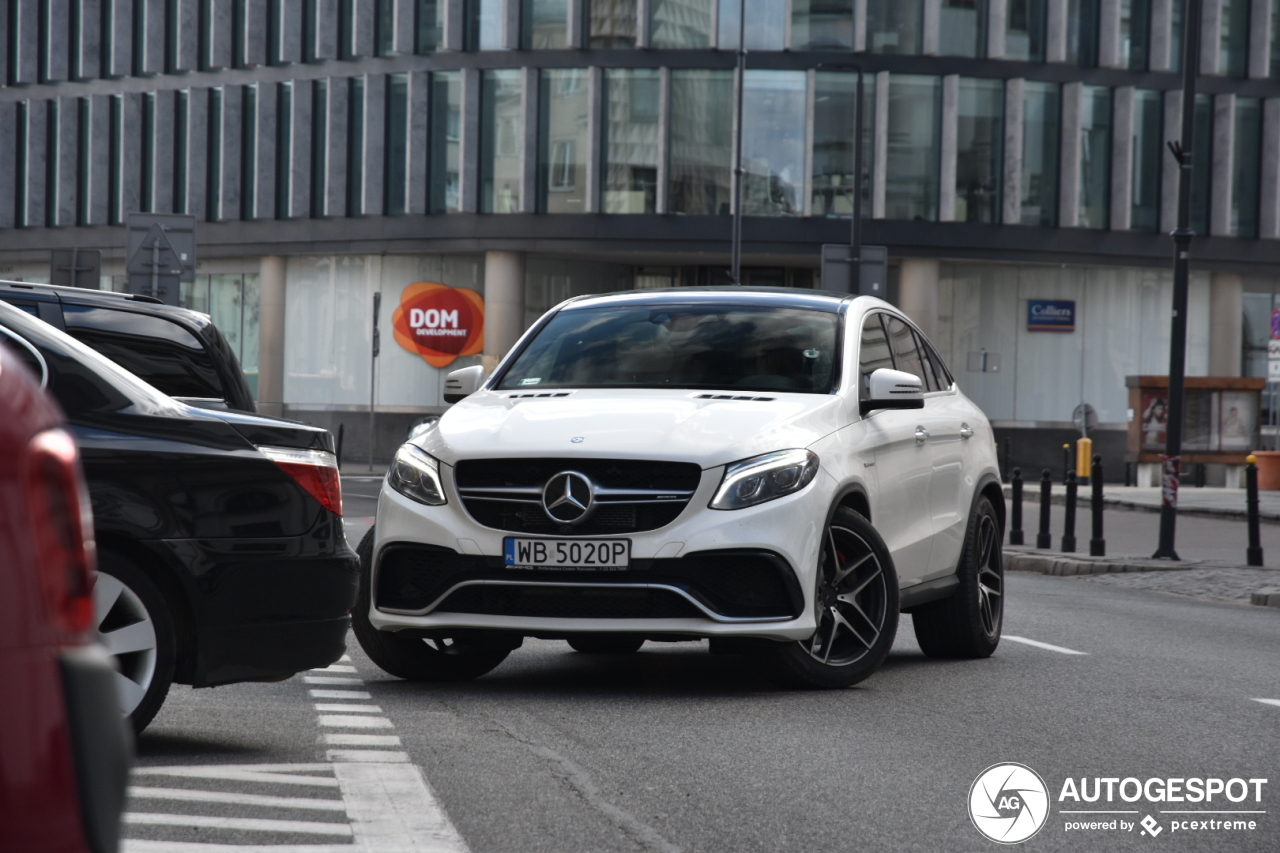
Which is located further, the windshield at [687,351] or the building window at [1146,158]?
the building window at [1146,158]

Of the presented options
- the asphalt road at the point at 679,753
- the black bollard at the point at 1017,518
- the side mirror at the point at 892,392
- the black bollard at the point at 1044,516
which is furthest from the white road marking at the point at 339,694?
the black bollard at the point at 1017,518

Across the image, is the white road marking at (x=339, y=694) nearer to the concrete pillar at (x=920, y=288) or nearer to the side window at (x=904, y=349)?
the side window at (x=904, y=349)

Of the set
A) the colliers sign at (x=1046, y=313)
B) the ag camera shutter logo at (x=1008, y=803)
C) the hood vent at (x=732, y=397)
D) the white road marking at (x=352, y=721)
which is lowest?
the white road marking at (x=352, y=721)

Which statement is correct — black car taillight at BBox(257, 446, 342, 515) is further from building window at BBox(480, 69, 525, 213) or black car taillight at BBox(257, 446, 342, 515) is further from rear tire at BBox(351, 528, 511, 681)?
building window at BBox(480, 69, 525, 213)

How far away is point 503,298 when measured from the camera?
46469 millimetres

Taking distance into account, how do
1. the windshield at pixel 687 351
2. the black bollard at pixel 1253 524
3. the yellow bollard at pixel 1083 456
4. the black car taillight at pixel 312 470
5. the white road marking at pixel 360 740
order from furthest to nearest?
the yellow bollard at pixel 1083 456, the black bollard at pixel 1253 524, the windshield at pixel 687 351, the white road marking at pixel 360 740, the black car taillight at pixel 312 470

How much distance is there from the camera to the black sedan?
5.96 m

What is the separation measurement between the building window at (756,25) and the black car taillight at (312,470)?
39171 mm

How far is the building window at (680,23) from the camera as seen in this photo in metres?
44.5

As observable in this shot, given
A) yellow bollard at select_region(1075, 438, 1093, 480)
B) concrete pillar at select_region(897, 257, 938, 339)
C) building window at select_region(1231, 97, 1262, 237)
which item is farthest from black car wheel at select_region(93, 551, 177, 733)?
building window at select_region(1231, 97, 1262, 237)

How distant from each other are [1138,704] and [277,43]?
4447cm

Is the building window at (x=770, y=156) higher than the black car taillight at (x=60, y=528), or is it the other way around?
the building window at (x=770, y=156)

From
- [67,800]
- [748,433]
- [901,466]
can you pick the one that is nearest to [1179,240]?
[901,466]

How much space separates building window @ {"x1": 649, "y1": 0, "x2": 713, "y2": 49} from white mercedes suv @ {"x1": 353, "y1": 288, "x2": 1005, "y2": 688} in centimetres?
3635
